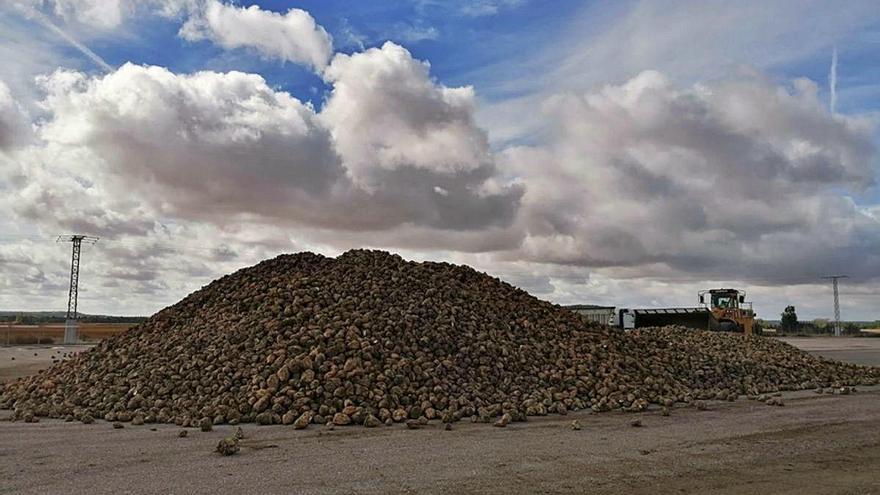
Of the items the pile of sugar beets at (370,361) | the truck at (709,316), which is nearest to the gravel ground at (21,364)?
the pile of sugar beets at (370,361)

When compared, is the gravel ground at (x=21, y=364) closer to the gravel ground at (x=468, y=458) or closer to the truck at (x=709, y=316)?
the gravel ground at (x=468, y=458)

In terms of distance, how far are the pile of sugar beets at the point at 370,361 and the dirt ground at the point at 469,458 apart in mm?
658

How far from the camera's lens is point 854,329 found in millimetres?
65750

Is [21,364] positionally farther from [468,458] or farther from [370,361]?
[468,458]

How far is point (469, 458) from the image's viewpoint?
7.87m

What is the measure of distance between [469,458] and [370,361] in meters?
3.61

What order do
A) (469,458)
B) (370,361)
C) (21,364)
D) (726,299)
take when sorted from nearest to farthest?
(469,458) < (370,361) < (21,364) < (726,299)

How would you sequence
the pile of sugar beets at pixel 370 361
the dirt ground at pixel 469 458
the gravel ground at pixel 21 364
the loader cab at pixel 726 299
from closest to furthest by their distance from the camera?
the dirt ground at pixel 469 458, the pile of sugar beets at pixel 370 361, the gravel ground at pixel 21 364, the loader cab at pixel 726 299

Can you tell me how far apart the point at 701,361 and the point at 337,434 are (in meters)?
9.16

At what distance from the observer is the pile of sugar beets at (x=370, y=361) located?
10.5 metres

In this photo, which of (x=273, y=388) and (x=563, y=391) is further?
(x=563, y=391)

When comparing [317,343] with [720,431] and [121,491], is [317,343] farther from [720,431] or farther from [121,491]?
[720,431]

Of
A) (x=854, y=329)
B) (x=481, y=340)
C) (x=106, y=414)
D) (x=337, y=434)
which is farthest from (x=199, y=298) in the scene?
(x=854, y=329)

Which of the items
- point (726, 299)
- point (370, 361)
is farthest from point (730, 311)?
point (370, 361)
